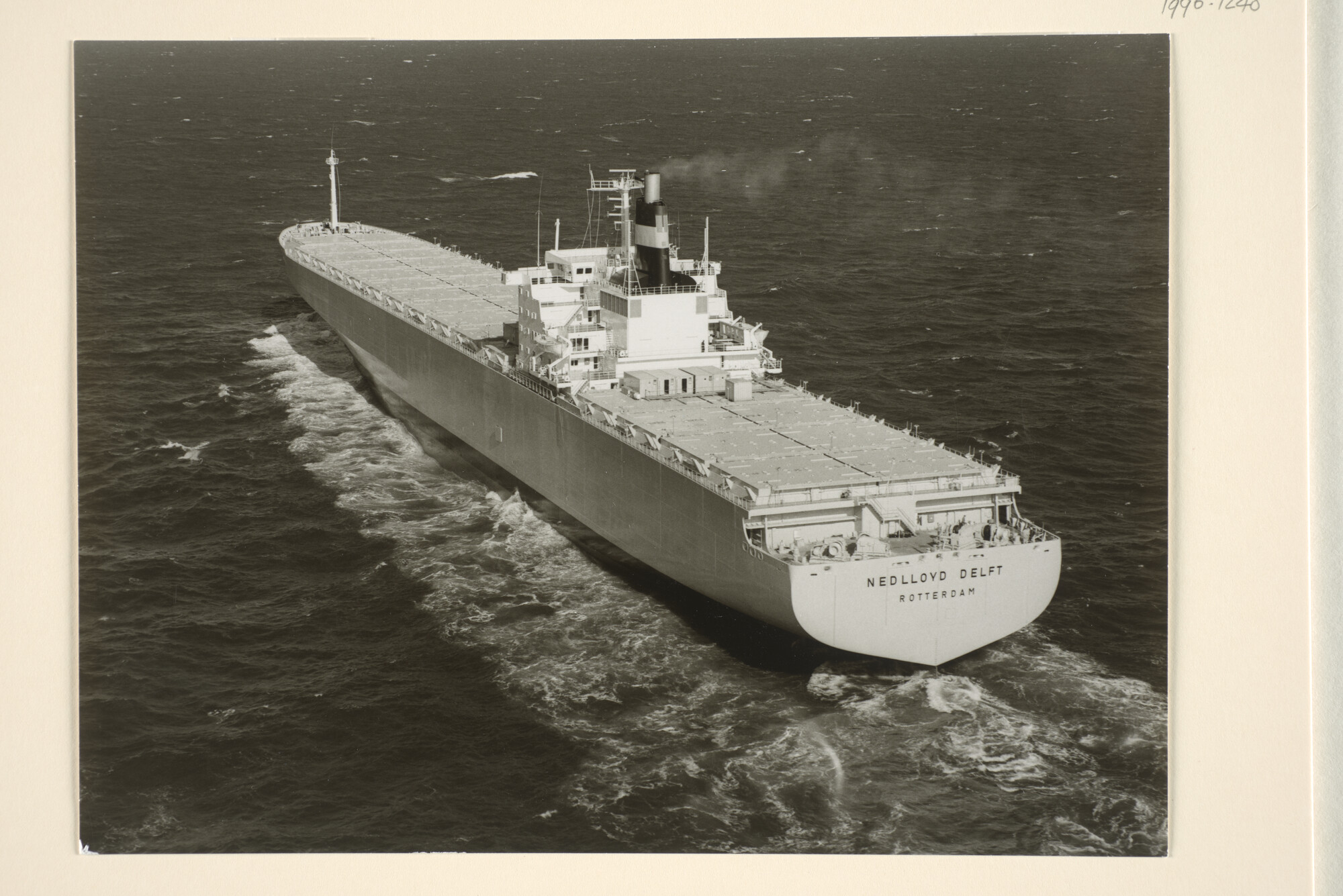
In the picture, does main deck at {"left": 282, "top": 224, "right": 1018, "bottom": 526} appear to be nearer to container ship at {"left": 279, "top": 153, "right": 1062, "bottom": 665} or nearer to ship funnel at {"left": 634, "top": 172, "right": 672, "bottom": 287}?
container ship at {"left": 279, "top": 153, "right": 1062, "bottom": 665}

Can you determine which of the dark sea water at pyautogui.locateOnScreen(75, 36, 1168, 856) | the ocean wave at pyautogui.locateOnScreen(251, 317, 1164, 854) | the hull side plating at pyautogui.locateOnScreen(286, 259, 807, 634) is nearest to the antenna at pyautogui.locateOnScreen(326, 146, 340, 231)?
the dark sea water at pyautogui.locateOnScreen(75, 36, 1168, 856)

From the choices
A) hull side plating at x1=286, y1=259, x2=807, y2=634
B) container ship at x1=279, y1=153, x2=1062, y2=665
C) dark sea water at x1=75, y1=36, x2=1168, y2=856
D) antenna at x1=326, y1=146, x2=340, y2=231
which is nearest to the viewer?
dark sea water at x1=75, y1=36, x2=1168, y2=856

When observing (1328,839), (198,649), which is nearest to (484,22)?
(198,649)

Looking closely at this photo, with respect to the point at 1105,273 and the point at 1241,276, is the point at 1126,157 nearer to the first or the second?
the point at 1241,276

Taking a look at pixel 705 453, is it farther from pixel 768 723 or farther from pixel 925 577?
pixel 768 723

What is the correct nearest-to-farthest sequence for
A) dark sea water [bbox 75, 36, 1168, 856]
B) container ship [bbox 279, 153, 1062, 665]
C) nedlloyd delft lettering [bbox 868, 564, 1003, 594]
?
dark sea water [bbox 75, 36, 1168, 856]
nedlloyd delft lettering [bbox 868, 564, 1003, 594]
container ship [bbox 279, 153, 1062, 665]

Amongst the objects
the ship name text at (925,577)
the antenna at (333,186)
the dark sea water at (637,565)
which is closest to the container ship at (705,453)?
the ship name text at (925,577)

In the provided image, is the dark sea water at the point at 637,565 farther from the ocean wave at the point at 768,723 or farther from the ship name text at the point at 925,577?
the ship name text at the point at 925,577
